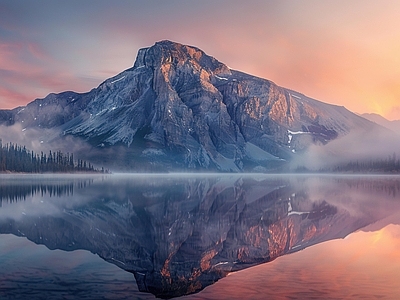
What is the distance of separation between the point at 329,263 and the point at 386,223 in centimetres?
1965

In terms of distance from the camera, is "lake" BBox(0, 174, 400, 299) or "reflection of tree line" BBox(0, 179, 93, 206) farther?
"reflection of tree line" BBox(0, 179, 93, 206)

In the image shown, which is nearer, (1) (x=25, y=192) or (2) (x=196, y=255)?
(2) (x=196, y=255)

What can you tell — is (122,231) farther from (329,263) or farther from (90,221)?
(329,263)

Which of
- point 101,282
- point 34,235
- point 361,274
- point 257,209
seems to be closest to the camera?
point 101,282

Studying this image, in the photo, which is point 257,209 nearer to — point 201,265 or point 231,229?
point 231,229

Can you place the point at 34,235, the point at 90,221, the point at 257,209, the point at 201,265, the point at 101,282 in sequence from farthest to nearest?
the point at 257,209
the point at 90,221
the point at 34,235
the point at 201,265
the point at 101,282

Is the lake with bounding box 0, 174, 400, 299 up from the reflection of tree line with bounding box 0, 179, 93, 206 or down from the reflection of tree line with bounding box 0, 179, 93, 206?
down

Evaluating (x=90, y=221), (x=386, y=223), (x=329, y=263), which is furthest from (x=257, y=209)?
(x=329, y=263)

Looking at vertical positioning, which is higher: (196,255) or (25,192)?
(25,192)

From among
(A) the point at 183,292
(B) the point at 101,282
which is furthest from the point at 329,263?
(B) the point at 101,282

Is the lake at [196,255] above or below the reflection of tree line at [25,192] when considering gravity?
below

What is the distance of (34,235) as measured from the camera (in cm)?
3188

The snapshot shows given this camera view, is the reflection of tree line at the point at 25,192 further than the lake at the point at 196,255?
Yes

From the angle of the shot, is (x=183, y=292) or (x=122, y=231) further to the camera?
(x=122, y=231)
